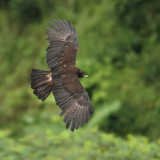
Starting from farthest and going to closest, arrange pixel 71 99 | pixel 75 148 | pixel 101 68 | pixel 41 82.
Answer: pixel 101 68 < pixel 75 148 < pixel 41 82 < pixel 71 99

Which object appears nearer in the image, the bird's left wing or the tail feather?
the bird's left wing

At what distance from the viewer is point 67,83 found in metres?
5.27

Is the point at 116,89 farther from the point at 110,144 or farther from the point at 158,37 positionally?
the point at 110,144

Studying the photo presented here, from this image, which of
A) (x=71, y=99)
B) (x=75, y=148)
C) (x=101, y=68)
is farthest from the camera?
(x=101, y=68)

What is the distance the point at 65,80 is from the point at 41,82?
1.26 feet

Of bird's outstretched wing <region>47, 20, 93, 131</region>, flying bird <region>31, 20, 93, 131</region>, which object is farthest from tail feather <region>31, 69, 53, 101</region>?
bird's outstretched wing <region>47, 20, 93, 131</region>

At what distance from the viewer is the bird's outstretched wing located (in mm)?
5121

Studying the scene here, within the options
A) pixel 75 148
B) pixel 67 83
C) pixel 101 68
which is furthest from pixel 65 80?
pixel 101 68

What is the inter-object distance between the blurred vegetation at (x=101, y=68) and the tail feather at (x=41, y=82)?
4.32 feet

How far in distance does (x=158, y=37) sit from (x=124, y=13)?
103cm

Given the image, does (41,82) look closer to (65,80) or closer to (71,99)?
(65,80)

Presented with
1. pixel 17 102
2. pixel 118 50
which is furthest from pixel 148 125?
pixel 17 102

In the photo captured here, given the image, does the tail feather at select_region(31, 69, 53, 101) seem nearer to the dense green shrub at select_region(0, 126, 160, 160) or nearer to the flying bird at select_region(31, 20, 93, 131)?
the flying bird at select_region(31, 20, 93, 131)

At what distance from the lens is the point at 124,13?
33.8ft
